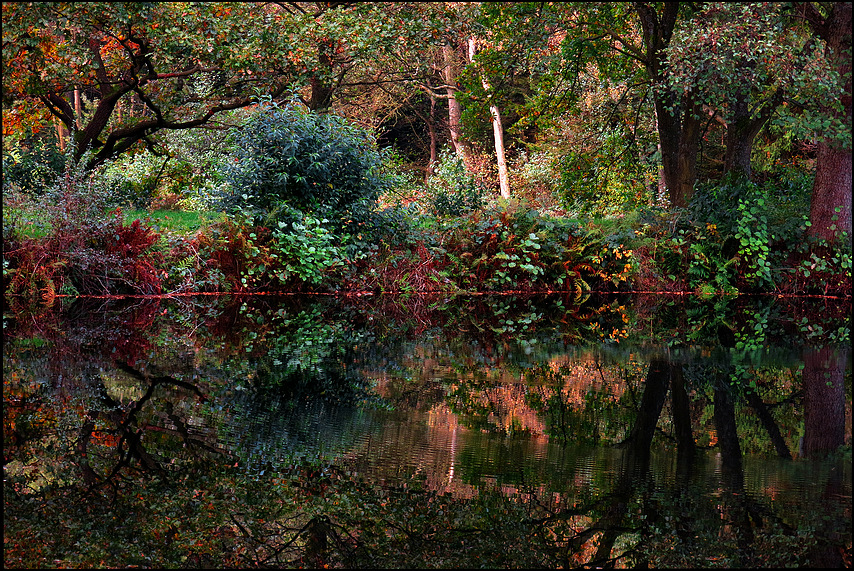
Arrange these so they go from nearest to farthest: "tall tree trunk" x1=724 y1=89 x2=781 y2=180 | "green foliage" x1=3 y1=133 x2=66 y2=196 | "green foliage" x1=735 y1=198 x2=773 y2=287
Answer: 1. "green foliage" x1=735 y1=198 x2=773 y2=287
2. "tall tree trunk" x1=724 y1=89 x2=781 y2=180
3. "green foliage" x1=3 y1=133 x2=66 y2=196

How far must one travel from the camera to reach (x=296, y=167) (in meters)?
13.3

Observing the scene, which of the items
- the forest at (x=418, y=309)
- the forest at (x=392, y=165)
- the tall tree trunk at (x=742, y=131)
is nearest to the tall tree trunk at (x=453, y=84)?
the forest at (x=418, y=309)

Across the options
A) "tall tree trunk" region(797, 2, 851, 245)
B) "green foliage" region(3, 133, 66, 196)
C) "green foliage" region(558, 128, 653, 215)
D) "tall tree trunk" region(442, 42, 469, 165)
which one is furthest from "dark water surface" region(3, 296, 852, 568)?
"tall tree trunk" region(442, 42, 469, 165)

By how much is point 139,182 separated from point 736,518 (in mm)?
19564

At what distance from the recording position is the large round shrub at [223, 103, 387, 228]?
43.0 feet

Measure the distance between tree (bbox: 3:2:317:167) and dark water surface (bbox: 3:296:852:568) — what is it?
5.64 meters

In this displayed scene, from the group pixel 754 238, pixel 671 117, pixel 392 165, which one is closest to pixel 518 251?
pixel 392 165

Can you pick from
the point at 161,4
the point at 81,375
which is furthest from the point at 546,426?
the point at 161,4

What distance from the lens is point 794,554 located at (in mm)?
3316

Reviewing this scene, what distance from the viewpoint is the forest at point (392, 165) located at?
1222cm

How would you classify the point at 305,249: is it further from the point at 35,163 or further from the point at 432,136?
the point at 432,136

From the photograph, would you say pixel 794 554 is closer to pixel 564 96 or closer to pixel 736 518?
pixel 736 518

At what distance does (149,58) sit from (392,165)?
5.03m

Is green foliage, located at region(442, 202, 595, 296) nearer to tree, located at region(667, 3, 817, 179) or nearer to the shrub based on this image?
tree, located at region(667, 3, 817, 179)
